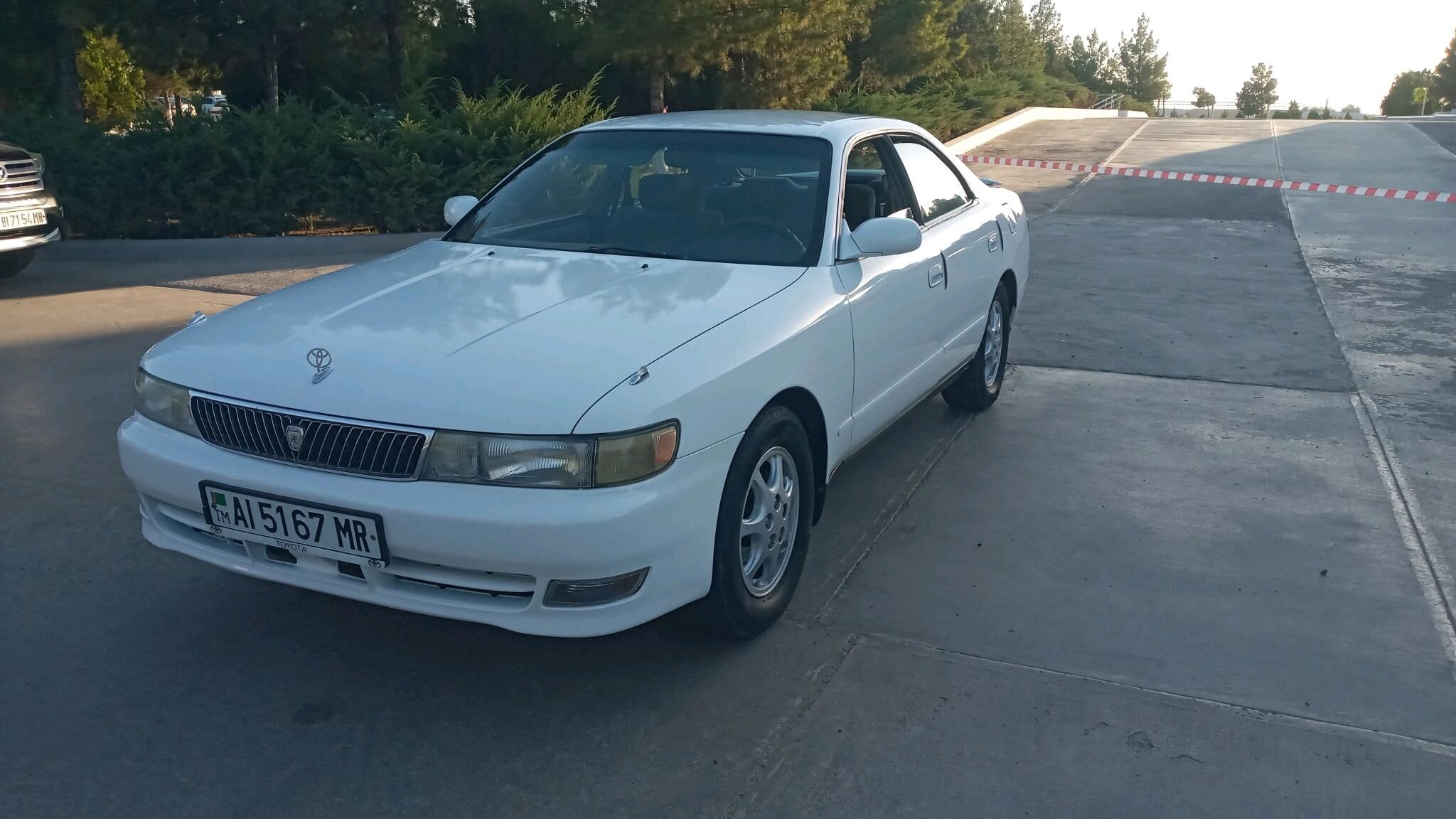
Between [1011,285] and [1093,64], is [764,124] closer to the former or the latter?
[1011,285]

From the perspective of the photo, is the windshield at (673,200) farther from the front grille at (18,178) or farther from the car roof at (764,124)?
the front grille at (18,178)

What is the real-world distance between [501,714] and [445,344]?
41.0 inches

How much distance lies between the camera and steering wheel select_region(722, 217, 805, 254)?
4309 millimetres

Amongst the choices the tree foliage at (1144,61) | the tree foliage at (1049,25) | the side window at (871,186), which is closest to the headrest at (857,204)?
the side window at (871,186)

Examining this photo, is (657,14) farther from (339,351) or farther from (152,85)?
(152,85)

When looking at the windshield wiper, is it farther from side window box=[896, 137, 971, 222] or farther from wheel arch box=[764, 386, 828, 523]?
side window box=[896, 137, 971, 222]

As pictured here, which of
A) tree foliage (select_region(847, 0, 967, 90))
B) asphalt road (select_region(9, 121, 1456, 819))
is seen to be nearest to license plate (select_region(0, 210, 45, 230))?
asphalt road (select_region(9, 121, 1456, 819))

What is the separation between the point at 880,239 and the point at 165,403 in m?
2.36

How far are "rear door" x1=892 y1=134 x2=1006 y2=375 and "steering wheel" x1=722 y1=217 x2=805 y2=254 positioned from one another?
98 centimetres

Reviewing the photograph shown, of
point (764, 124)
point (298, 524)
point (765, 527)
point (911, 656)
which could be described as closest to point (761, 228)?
point (764, 124)

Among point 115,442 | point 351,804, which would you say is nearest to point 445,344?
point 351,804

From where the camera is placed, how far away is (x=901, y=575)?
4.29 m

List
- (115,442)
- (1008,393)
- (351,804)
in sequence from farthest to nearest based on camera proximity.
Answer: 1. (1008,393)
2. (115,442)
3. (351,804)

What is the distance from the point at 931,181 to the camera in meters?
5.50
